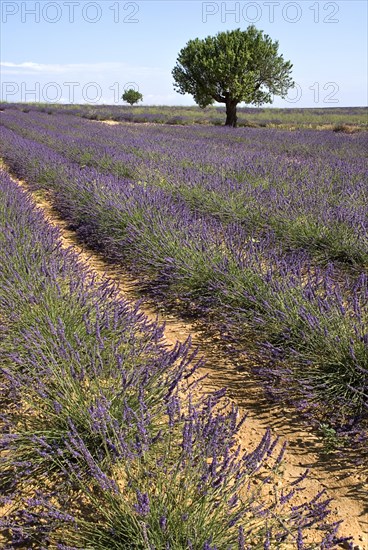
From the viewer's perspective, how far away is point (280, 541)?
1.35 metres

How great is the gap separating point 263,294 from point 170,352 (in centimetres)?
88

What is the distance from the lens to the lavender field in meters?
1.50

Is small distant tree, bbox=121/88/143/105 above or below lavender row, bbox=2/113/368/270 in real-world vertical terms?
above

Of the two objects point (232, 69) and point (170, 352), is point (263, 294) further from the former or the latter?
point (232, 69)

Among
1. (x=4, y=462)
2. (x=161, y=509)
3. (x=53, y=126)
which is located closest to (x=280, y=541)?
(x=161, y=509)

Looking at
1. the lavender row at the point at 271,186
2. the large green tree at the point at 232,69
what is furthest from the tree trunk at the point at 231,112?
the lavender row at the point at 271,186

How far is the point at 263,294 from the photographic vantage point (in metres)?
3.16

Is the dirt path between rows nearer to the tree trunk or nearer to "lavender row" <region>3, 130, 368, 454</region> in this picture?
"lavender row" <region>3, 130, 368, 454</region>

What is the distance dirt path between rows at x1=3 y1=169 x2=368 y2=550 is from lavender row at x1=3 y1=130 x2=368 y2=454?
12cm

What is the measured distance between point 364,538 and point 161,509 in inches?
31.7

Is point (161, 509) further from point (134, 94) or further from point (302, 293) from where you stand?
point (134, 94)

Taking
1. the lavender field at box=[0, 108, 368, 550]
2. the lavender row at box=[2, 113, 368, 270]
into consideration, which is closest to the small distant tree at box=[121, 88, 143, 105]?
the lavender row at box=[2, 113, 368, 270]

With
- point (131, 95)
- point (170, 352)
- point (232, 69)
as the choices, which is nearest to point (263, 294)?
point (170, 352)

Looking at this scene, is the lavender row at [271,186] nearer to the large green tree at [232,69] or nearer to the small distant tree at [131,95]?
the large green tree at [232,69]
